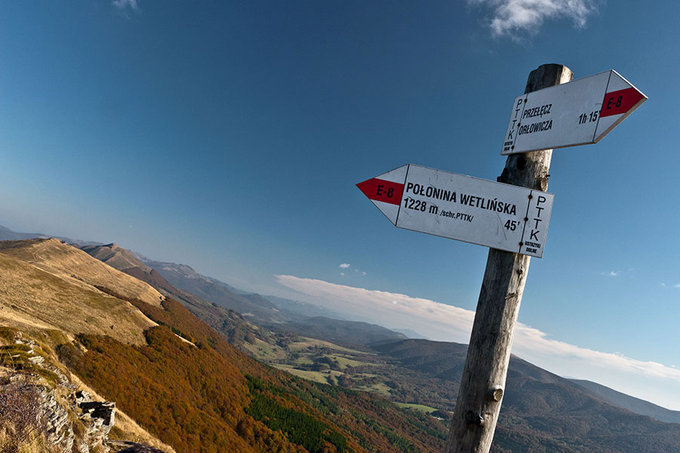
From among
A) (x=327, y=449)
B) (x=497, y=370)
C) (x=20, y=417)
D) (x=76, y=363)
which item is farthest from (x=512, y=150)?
(x=327, y=449)

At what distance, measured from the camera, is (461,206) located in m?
3.39

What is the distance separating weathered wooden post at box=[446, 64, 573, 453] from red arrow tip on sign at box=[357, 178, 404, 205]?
1175 millimetres

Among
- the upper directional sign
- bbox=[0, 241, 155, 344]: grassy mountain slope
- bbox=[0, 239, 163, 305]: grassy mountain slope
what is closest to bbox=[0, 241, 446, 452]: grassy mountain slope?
bbox=[0, 241, 155, 344]: grassy mountain slope

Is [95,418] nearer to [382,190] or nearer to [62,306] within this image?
[382,190]

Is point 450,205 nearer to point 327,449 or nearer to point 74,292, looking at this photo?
point 74,292

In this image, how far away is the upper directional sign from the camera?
10.2ft

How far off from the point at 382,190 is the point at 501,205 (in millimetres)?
1277

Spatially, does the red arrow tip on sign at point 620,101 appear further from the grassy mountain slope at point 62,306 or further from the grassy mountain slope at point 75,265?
the grassy mountain slope at point 75,265

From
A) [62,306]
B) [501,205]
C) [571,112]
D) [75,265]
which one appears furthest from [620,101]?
[75,265]

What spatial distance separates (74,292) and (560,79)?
97854 millimetres

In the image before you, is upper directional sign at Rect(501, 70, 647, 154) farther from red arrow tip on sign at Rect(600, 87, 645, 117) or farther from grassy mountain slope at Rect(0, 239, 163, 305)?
grassy mountain slope at Rect(0, 239, 163, 305)

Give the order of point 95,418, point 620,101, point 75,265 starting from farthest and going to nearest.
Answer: point 75,265 < point 95,418 < point 620,101

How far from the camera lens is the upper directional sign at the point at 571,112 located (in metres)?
3.10

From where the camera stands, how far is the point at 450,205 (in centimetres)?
340
